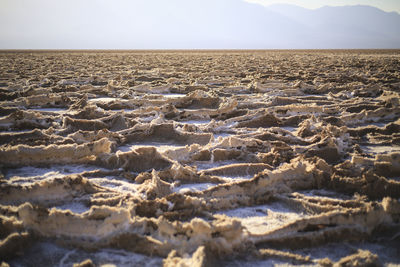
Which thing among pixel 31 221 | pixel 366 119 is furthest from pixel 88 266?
pixel 366 119

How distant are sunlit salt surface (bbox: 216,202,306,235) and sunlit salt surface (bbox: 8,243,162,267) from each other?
0.51 metres

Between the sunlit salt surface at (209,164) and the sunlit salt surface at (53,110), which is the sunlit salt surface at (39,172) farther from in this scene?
the sunlit salt surface at (53,110)

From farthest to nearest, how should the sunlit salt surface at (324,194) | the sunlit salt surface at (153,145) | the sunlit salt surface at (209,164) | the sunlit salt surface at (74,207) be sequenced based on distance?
the sunlit salt surface at (153,145) < the sunlit salt surface at (209,164) < the sunlit salt surface at (324,194) < the sunlit salt surface at (74,207)

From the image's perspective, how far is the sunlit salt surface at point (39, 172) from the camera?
1.96 m

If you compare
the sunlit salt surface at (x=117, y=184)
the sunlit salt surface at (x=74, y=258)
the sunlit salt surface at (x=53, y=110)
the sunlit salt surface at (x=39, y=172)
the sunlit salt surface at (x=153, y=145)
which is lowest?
the sunlit salt surface at (x=74, y=258)

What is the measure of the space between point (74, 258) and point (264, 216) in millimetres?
974

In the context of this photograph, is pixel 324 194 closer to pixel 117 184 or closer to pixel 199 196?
pixel 199 196

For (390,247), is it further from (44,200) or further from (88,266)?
(44,200)

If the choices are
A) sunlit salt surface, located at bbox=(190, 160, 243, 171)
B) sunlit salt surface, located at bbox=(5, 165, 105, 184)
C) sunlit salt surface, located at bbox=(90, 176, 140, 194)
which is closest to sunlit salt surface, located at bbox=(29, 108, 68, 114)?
sunlit salt surface, located at bbox=(5, 165, 105, 184)

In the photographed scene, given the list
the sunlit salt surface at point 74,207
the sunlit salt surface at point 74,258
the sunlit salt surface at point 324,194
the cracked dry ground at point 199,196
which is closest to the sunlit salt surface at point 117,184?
the cracked dry ground at point 199,196

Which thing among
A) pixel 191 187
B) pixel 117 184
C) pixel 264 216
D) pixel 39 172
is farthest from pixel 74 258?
pixel 39 172

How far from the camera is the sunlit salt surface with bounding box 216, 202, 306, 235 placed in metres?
1.48

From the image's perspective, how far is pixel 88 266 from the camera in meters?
1.18

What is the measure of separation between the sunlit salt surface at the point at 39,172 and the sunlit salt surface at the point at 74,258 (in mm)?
799
